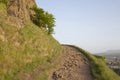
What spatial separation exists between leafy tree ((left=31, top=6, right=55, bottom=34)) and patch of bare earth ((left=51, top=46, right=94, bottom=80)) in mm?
11730

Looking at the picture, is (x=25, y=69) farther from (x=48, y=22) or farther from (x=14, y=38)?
(x=48, y=22)

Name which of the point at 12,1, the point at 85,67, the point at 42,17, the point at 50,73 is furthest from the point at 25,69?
the point at 42,17

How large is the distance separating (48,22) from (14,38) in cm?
2057

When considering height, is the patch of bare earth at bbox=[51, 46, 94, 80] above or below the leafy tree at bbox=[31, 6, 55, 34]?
below

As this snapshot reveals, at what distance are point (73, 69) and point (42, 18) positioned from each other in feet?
63.8

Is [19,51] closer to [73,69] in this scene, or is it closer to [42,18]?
[73,69]

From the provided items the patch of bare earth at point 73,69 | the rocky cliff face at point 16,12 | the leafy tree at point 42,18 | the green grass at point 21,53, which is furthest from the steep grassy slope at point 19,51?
the leafy tree at point 42,18

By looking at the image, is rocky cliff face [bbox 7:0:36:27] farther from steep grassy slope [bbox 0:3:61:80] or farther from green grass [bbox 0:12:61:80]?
green grass [bbox 0:12:61:80]

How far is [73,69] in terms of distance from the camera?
1388 inches

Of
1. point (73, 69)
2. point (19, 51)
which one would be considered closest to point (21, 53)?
point (19, 51)

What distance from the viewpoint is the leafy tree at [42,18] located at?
49875mm

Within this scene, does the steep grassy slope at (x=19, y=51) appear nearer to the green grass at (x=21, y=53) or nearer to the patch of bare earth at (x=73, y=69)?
the green grass at (x=21, y=53)

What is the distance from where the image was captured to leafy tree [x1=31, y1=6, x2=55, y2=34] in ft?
164

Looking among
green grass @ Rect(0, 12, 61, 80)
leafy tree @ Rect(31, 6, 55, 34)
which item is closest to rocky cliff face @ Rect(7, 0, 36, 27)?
green grass @ Rect(0, 12, 61, 80)
